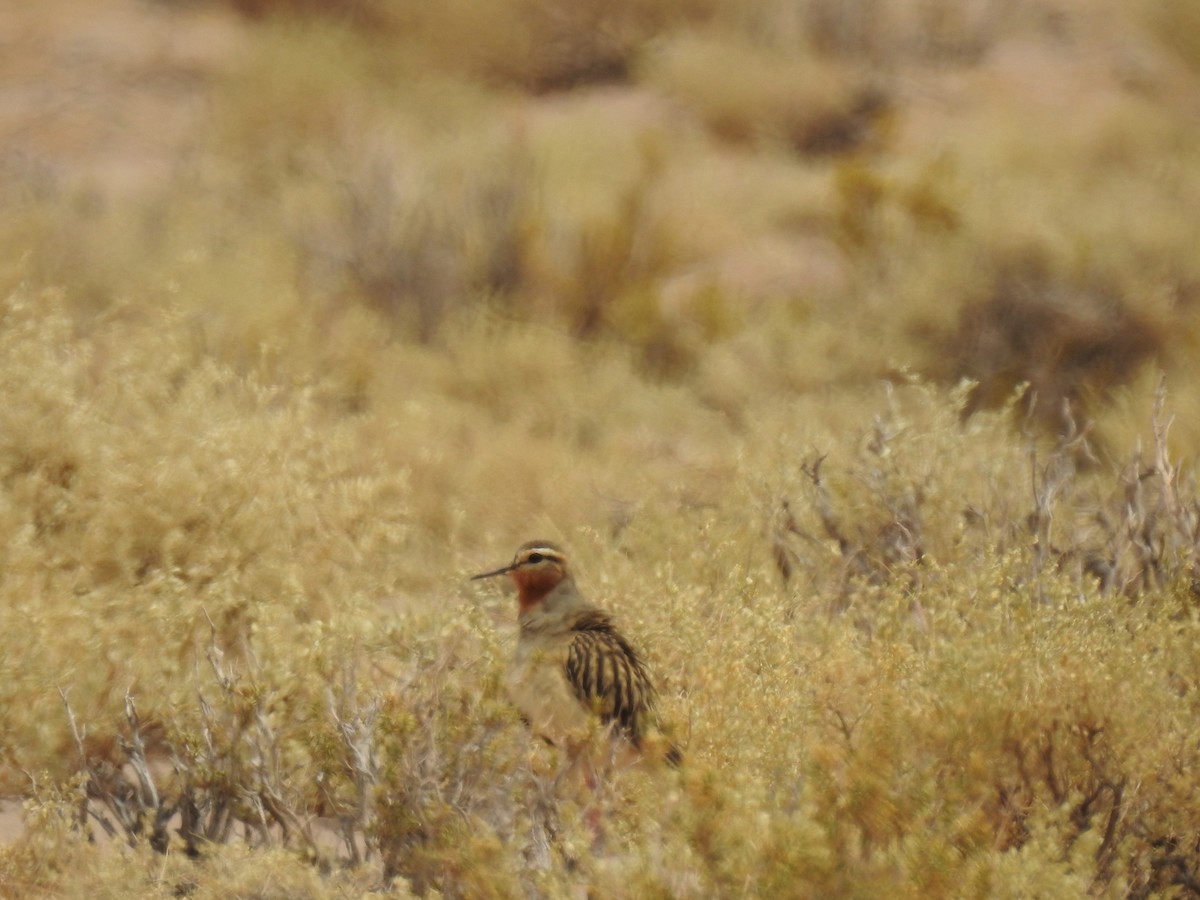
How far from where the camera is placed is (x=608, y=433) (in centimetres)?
822

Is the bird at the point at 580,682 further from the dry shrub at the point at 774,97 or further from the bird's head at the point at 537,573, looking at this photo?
the dry shrub at the point at 774,97

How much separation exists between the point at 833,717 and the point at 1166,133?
10.6 metres

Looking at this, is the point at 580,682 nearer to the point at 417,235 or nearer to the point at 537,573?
the point at 537,573

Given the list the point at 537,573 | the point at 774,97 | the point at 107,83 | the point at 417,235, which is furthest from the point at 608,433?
the point at 107,83

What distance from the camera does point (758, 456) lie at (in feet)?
22.1

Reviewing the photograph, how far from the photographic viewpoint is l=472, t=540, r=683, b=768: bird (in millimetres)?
3852

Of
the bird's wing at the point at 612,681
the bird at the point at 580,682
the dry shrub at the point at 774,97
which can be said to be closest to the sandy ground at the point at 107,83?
the dry shrub at the point at 774,97

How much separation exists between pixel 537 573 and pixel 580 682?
0.59m

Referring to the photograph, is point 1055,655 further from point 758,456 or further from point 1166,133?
point 1166,133

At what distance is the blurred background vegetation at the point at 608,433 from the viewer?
3426 mm

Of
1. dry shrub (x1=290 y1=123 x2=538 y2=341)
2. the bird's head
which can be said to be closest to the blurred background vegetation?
dry shrub (x1=290 y1=123 x2=538 y2=341)

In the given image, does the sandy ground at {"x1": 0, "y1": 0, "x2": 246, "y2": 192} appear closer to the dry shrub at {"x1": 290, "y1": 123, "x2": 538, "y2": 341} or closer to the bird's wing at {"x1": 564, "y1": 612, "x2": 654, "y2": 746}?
the dry shrub at {"x1": 290, "y1": 123, "x2": 538, "y2": 341}

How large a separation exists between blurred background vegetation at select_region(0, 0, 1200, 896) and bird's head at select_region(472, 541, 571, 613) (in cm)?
22

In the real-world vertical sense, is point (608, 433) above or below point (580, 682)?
below
